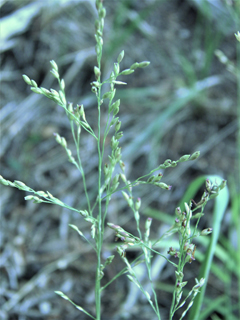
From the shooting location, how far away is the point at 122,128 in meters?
1.76

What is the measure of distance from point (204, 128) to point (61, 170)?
75cm

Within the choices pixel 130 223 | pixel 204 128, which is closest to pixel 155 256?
pixel 130 223

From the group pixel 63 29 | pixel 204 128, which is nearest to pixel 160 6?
pixel 63 29

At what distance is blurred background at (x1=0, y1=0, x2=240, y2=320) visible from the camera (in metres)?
1.40

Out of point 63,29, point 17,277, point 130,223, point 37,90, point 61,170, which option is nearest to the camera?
point 37,90

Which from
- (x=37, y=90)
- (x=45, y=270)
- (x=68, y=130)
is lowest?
(x=45, y=270)

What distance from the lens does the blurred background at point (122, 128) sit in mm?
1398

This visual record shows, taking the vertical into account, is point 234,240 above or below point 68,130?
below

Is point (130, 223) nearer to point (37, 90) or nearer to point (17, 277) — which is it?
point (17, 277)

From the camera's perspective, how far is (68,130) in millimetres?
1791

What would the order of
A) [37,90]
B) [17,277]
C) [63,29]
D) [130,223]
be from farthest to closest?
[63,29], [130,223], [17,277], [37,90]

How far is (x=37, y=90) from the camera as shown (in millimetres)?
514

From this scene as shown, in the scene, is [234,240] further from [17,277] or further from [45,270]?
[17,277]

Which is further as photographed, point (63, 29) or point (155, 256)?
point (63, 29)
